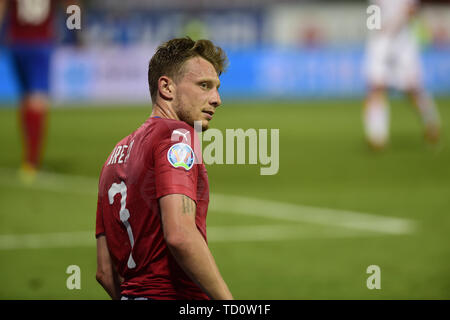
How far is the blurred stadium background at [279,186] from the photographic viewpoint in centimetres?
587

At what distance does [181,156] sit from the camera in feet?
8.79

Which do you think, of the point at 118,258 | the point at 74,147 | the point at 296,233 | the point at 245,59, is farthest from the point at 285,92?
the point at 118,258

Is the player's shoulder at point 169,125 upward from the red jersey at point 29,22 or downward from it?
downward

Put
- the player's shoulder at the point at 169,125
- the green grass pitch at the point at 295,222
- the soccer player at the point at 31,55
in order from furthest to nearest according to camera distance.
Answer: the soccer player at the point at 31,55
the green grass pitch at the point at 295,222
the player's shoulder at the point at 169,125

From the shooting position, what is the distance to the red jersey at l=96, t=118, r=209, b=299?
2.68m

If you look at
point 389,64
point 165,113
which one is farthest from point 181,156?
point 389,64

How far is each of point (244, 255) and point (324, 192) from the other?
125 inches

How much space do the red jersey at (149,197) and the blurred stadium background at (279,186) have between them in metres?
2.40

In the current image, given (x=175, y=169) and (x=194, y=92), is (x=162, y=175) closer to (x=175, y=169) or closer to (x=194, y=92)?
(x=175, y=169)

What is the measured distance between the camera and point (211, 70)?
2904 mm

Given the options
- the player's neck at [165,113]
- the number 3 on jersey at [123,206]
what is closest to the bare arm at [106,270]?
the number 3 on jersey at [123,206]

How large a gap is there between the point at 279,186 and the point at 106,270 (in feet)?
22.6

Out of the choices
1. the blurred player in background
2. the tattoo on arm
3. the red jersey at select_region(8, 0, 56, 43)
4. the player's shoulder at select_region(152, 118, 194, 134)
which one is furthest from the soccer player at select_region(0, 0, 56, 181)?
the tattoo on arm

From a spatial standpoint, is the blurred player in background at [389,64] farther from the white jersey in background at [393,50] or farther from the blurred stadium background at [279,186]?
the blurred stadium background at [279,186]
